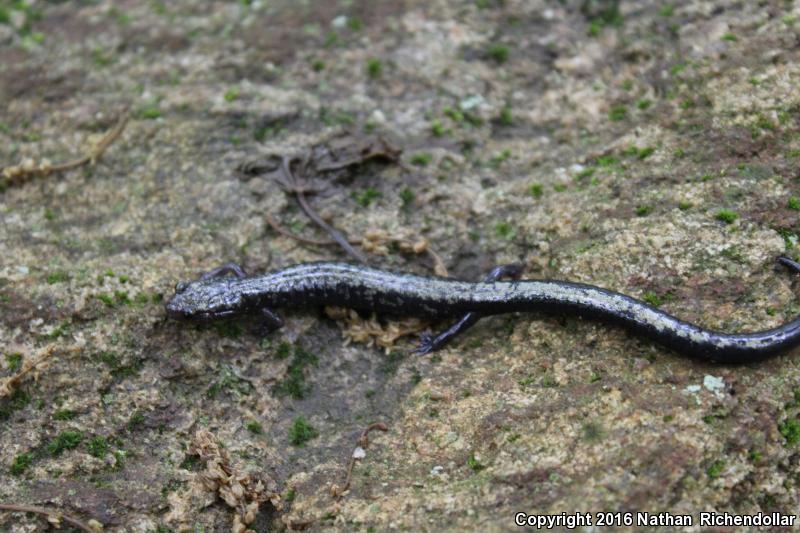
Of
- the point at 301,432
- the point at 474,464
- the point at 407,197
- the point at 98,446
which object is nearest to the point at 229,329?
the point at 301,432

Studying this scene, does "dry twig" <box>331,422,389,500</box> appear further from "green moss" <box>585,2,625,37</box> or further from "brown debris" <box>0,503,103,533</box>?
"green moss" <box>585,2,625,37</box>

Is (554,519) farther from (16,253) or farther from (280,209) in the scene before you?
(16,253)

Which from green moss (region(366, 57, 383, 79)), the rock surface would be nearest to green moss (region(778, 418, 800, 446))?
the rock surface

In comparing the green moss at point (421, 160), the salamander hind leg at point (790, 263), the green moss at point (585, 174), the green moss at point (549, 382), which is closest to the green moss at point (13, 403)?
the green moss at point (549, 382)

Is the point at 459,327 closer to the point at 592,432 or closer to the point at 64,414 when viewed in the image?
the point at 592,432

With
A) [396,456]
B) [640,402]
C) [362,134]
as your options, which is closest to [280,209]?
[362,134]

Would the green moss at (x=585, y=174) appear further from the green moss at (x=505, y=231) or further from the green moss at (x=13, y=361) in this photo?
the green moss at (x=13, y=361)
